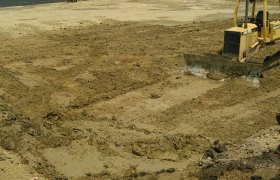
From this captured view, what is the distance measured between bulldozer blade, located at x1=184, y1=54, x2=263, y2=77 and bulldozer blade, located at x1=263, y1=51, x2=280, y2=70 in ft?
2.80

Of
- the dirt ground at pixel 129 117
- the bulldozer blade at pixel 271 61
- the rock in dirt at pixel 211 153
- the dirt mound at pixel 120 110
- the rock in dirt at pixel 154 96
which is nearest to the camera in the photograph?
the dirt ground at pixel 129 117

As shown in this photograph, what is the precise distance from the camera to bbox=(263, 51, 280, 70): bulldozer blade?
A: 11422 millimetres

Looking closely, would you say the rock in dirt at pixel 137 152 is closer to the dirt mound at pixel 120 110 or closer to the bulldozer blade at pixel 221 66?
the dirt mound at pixel 120 110

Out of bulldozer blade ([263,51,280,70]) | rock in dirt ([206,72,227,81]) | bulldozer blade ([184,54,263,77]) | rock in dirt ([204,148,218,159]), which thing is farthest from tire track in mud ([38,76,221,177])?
bulldozer blade ([263,51,280,70])

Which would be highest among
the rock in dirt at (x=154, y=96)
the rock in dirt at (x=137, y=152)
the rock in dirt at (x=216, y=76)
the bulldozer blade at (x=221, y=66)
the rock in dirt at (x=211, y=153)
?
the bulldozer blade at (x=221, y=66)

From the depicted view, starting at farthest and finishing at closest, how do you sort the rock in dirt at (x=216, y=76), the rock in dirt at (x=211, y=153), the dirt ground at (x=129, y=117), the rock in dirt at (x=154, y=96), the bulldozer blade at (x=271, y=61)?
the bulldozer blade at (x=271, y=61) < the rock in dirt at (x=216, y=76) < the rock in dirt at (x=154, y=96) < the rock in dirt at (x=211, y=153) < the dirt ground at (x=129, y=117)

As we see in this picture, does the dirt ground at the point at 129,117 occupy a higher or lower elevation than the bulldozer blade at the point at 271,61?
lower

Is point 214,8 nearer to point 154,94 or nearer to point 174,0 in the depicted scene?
point 174,0

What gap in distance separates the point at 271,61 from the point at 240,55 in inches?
35.8

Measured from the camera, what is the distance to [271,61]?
11.6 meters

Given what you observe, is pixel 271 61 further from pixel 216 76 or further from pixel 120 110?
pixel 120 110

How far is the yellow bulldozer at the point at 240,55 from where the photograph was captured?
10867mm

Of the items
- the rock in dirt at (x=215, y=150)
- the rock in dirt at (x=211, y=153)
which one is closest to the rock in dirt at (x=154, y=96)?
the rock in dirt at (x=215, y=150)

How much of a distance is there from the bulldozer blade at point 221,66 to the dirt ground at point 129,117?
0.32 metres
